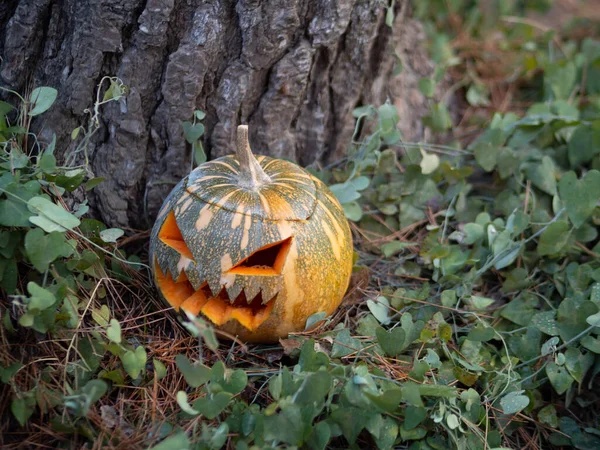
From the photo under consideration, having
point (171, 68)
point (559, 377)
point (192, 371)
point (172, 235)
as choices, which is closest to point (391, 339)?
point (559, 377)

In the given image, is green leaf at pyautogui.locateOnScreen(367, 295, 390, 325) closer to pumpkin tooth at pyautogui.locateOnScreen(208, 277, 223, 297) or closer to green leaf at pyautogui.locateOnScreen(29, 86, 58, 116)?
pumpkin tooth at pyautogui.locateOnScreen(208, 277, 223, 297)

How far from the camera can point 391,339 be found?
225cm

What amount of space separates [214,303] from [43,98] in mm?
1069

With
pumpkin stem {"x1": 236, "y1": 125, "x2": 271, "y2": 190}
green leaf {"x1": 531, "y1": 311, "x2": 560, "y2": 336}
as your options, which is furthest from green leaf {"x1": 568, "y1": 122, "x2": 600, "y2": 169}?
pumpkin stem {"x1": 236, "y1": 125, "x2": 271, "y2": 190}

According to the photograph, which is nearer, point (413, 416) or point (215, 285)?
point (413, 416)

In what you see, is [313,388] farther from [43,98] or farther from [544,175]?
[544,175]

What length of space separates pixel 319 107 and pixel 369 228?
2.26 ft

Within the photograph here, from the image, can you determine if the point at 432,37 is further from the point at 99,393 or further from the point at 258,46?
the point at 99,393

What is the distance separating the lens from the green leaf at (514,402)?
214cm

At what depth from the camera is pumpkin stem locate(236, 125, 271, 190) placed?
2.26 meters

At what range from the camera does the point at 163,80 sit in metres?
2.52

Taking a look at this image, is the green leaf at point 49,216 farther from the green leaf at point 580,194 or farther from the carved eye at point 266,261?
the green leaf at point 580,194

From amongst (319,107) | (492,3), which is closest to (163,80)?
(319,107)

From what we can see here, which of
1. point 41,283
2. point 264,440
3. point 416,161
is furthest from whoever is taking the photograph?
point 416,161
